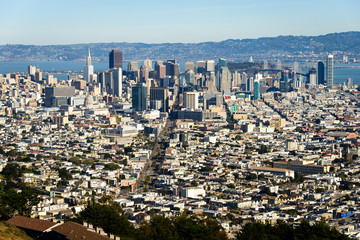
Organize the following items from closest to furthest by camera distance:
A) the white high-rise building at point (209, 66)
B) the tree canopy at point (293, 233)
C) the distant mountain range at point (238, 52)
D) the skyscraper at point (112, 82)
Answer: the tree canopy at point (293, 233), the skyscraper at point (112, 82), the white high-rise building at point (209, 66), the distant mountain range at point (238, 52)

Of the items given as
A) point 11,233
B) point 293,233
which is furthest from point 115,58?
point 11,233

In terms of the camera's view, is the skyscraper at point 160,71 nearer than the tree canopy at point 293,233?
No

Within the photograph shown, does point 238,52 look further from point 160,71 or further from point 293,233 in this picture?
point 293,233

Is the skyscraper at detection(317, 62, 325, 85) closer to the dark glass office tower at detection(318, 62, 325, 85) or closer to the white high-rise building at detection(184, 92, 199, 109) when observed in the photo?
the dark glass office tower at detection(318, 62, 325, 85)

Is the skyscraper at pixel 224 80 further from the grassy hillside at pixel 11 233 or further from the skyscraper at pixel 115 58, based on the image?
the grassy hillside at pixel 11 233

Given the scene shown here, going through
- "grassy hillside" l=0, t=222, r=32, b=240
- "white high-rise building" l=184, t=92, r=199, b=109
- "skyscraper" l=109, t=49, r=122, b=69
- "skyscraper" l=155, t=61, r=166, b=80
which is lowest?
"white high-rise building" l=184, t=92, r=199, b=109

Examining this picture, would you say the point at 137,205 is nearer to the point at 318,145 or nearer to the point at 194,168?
the point at 194,168

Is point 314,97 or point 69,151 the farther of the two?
point 314,97

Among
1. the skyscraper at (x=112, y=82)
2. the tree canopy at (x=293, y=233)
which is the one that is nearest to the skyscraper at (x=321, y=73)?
the skyscraper at (x=112, y=82)

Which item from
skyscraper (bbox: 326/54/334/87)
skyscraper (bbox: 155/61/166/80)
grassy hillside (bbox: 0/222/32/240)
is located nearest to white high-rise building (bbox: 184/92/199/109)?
skyscraper (bbox: 155/61/166/80)

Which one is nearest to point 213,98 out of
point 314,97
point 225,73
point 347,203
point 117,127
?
point 314,97

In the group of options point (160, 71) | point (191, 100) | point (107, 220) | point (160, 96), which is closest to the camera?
point (107, 220)
